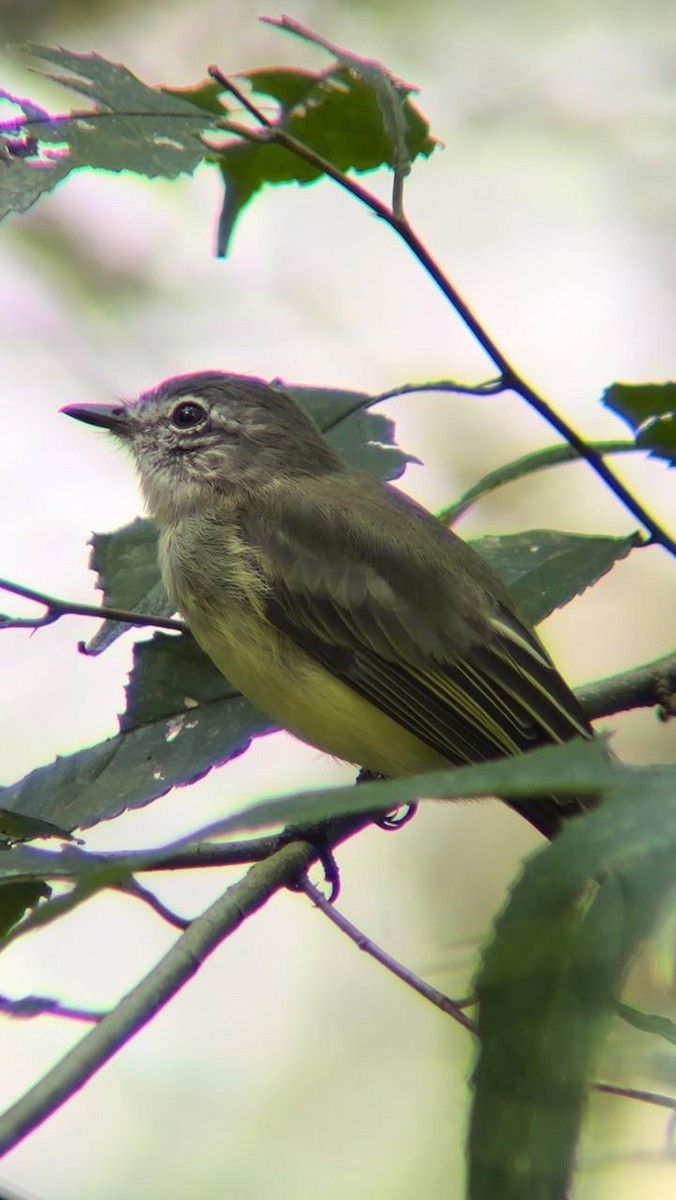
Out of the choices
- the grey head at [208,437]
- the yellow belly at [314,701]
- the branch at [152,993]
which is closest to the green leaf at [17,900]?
the branch at [152,993]

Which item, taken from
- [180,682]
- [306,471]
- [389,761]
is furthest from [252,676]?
[306,471]

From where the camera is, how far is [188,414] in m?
5.18

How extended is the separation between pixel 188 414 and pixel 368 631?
1545mm

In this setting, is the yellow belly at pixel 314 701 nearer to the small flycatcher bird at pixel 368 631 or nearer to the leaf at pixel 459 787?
the small flycatcher bird at pixel 368 631

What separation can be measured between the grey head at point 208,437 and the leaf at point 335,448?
861 millimetres

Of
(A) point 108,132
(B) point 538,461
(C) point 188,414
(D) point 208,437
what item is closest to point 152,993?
(A) point 108,132

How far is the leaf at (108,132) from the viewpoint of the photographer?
2682 millimetres

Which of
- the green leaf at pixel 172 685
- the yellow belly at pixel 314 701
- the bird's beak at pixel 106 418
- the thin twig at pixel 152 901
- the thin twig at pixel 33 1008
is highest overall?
the bird's beak at pixel 106 418

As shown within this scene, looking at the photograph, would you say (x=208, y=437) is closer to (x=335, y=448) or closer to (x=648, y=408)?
(x=335, y=448)

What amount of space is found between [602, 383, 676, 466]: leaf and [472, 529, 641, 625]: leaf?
25 cm

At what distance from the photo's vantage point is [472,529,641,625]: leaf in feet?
11.4

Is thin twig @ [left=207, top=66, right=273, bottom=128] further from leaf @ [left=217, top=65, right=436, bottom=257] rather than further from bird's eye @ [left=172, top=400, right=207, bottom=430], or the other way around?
bird's eye @ [left=172, top=400, right=207, bottom=430]

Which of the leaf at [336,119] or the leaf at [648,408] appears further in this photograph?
the leaf at [648,408]

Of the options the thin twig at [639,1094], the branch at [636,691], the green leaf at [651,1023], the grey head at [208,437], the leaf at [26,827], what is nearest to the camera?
the thin twig at [639,1094]
